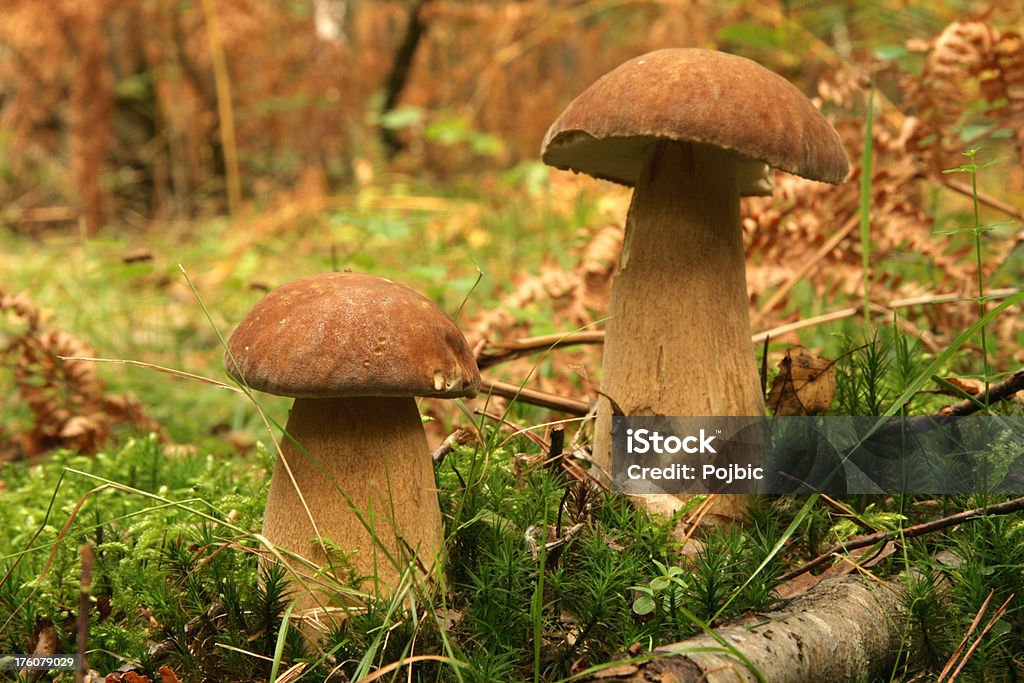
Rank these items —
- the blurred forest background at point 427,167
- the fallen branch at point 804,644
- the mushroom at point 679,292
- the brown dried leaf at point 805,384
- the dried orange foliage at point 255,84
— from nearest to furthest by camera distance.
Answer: the fallen branch at point 804,644 → the mushroom at point 679,292 → the brown dried leaf at point 805,384 → the blurred forest background at point 427,167 → the dried orange foliage at point 255,84

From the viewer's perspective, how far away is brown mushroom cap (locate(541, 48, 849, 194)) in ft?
5.90

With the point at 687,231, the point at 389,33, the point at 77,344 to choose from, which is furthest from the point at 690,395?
the point at 389,33

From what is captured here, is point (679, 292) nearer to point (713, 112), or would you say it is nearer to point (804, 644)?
point (713, 112)

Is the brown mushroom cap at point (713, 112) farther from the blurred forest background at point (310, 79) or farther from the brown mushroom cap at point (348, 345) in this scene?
the blurred forest background at point (310, 79)

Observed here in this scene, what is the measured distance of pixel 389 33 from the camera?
9797 mm

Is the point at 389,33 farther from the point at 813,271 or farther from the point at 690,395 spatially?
the point at 690,395

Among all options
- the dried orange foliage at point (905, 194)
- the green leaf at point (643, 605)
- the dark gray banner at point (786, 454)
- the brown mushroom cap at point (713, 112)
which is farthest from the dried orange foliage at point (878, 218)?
the green leaf at point (643, 605)

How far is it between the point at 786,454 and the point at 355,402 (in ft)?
3.81

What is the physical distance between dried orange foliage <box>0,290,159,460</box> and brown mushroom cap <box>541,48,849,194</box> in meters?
2.65

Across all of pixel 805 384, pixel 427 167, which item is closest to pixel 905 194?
pixel 805 384

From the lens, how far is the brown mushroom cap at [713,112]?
5.90 feet

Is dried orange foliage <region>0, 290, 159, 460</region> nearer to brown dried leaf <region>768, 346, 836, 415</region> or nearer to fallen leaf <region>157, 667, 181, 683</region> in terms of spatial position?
fallen leaf <region>157, 667, 181, 683</region>

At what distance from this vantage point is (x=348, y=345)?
1.65 metres

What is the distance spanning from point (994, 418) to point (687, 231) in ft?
2.90
